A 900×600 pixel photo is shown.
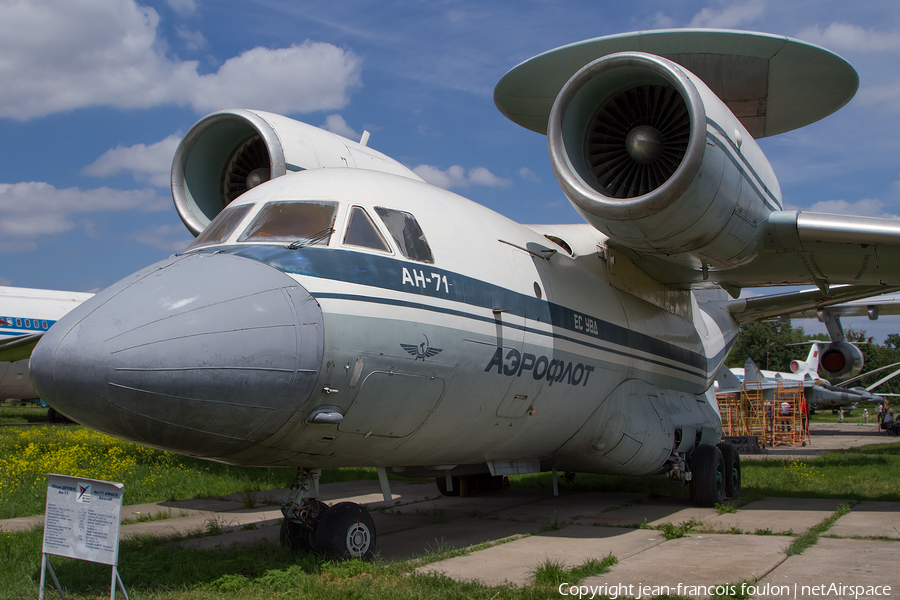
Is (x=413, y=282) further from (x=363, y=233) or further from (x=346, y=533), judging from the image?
(x=346, y=533)

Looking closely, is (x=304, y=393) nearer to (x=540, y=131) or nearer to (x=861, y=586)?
(x=861, y=586)

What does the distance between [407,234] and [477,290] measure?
739 millimetres

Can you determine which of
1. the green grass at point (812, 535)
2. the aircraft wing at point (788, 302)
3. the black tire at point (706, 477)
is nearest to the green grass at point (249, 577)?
the green grass at point (812, 535)

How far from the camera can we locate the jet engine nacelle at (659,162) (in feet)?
20.9

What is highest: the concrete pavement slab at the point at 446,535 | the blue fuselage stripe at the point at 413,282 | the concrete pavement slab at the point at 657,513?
the blue fuselage stripe at the point at 413,282

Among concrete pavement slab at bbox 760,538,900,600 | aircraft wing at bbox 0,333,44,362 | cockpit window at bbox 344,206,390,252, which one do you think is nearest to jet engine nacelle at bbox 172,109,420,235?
cockpit window at bbox 344,206,390,252

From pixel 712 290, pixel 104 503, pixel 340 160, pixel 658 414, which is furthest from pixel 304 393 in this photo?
pixel 712 290

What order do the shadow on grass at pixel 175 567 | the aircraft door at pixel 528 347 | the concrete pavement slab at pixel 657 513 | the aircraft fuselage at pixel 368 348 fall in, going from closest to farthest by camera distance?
the aircraft fuselage at pixel 368 348
the shadow on grass at pixel 175 567
the aircraft door at pixel 528 347
the concrete pavement slab at pixel 657 513

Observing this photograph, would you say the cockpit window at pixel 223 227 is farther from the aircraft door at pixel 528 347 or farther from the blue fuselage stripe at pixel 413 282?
the aircraft door at pixel 528 347

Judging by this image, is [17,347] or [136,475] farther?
[17,347]

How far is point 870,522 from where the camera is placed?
294 inches

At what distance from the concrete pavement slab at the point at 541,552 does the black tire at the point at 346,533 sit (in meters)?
0.48

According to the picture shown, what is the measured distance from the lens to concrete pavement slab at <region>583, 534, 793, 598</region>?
5016mm

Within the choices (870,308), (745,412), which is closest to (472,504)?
(870,308)
